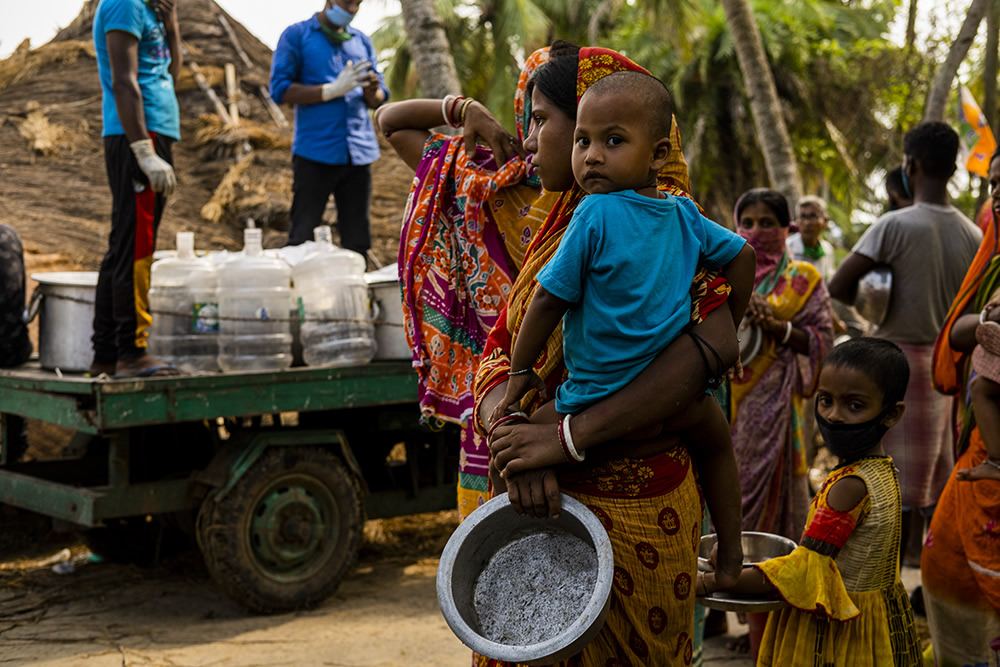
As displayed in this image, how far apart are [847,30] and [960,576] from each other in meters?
19.9

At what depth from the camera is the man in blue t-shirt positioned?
4.14m

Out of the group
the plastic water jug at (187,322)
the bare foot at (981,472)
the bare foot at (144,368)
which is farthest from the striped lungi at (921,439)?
the bare foot at (144,368)

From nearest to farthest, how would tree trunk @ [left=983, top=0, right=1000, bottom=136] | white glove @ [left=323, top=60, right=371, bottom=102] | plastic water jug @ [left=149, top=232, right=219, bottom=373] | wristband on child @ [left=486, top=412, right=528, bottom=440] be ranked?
wristband on child @ [left=486, top=412, right=528, bottom=440] → plastic water jug @ [left=149, top=232, right=219, bottom=373] → white glove @ [left=323, top=60, right=371, bottom=102] → tree trunk @ [left=983, top=0, right=1000, bottom=136]

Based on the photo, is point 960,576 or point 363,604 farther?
point 363,604

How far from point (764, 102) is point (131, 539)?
19.3ft

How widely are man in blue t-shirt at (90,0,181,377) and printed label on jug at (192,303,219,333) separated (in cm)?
22

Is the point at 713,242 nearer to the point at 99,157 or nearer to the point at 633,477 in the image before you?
the point at 633,477

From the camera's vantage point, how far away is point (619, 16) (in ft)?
73.3

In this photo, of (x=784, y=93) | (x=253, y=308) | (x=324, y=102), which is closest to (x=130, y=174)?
(x=253, y=308)

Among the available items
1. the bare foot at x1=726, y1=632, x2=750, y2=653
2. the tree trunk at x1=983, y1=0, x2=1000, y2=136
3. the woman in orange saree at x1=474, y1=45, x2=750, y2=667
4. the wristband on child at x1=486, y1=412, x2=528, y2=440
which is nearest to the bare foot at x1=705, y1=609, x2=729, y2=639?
the bare foot at x1=726, y1=632, x2=750, y2=653

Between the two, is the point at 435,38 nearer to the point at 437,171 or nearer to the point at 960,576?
the point at 437,171

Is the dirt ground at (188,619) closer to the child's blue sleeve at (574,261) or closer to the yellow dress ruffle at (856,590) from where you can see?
the yellow dress ruffle at (856,590)

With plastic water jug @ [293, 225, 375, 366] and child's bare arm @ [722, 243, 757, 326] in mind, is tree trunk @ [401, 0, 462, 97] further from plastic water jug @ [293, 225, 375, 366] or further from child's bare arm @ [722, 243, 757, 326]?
child's bare arm @ [722, 243, 757, 326]

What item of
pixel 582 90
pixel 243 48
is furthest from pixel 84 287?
pixel 243 48
